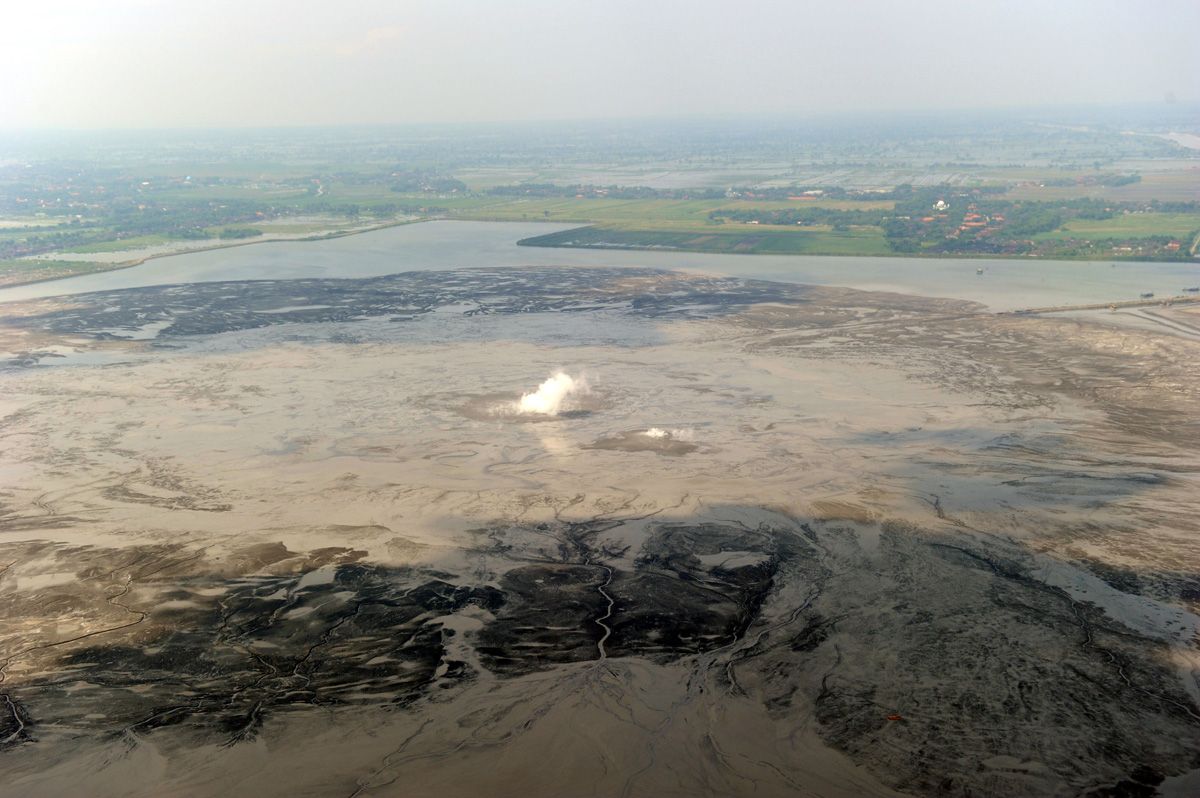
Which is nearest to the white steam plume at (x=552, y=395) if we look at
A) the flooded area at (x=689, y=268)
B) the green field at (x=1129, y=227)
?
the flooded area at (x=689, y=268)

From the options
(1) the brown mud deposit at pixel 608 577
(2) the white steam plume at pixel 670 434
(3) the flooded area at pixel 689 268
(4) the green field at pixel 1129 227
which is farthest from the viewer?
(4) the green field at pixel 1129 227

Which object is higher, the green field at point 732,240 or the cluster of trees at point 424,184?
the cluster of trees at point 424,184

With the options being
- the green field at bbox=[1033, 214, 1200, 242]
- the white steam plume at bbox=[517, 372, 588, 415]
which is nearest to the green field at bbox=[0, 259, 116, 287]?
the white steam plume at bbox=[517, 372, 588, 415]

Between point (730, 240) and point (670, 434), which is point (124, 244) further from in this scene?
point (670, 434)

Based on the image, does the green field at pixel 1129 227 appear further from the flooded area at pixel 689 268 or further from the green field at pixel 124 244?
the green field at pixel 124 244

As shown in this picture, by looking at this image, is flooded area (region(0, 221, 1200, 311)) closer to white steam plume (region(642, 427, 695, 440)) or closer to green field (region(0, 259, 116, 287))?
green field (region(0, 259, 116, 287))

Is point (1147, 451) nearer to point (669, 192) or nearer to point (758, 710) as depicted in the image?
point (758, 710)

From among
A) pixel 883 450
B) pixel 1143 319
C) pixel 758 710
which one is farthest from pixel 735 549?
pixel 1143 319
